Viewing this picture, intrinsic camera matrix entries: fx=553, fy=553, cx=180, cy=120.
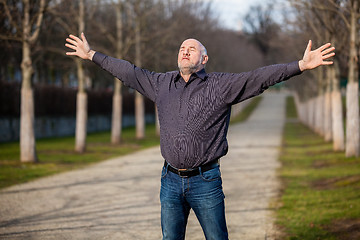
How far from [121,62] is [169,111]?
649mm

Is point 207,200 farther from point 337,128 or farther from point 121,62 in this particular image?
point 337,128

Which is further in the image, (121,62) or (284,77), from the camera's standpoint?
(121,62)

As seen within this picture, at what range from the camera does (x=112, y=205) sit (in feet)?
29.6

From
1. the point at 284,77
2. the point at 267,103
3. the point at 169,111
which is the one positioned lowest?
the point at 267,103

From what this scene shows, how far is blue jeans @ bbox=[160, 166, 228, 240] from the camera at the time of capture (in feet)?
13.9

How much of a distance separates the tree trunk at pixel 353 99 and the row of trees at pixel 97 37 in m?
8.37

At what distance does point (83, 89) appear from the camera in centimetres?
2011

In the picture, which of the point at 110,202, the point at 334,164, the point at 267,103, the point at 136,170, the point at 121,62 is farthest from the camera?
the point at 267,103

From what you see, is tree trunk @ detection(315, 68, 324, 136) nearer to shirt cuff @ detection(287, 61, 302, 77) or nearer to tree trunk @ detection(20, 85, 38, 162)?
tree trunk @ detection(20, 85, 38, 162)

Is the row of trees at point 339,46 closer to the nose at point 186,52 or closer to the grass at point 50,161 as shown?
the grass at point 50,161

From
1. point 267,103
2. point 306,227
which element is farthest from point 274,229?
point 267,103

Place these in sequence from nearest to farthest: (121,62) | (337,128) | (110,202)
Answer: (121,62), (110,202), (337,128)

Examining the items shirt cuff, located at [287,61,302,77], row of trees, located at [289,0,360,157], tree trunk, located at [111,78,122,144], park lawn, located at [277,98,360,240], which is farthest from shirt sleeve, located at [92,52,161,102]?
tree trunk, located at [111,78,122,144]

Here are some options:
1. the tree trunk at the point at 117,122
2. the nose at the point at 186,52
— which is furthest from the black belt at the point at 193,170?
the tree trunk at the point at 117,122
